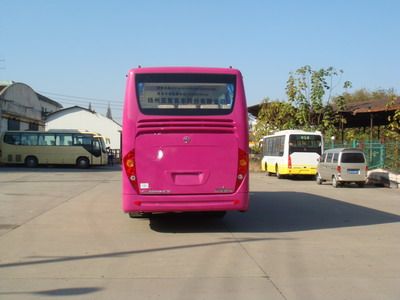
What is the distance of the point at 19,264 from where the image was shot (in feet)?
25.7

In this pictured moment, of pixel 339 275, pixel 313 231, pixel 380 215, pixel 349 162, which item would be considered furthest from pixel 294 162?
pixel 339 275

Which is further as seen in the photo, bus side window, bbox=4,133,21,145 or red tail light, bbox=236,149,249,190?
bus side window, bbox=4,133,21,145

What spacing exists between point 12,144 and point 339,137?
27.7 metres

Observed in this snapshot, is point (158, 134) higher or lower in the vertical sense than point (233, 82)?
lower

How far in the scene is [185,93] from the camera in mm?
10461

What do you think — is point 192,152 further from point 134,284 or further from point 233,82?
point 134,284

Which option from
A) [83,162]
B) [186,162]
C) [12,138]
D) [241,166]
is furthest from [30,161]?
[241,166]

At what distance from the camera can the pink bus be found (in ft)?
33.6

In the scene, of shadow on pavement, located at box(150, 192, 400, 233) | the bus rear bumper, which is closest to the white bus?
shadow on pavement, located at box(150, 192, 400, 233)

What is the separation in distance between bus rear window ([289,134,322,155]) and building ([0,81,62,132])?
2685 cm

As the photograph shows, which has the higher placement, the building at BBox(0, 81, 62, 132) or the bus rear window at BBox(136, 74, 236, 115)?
the building at BBox(0, 81, 62, 132)

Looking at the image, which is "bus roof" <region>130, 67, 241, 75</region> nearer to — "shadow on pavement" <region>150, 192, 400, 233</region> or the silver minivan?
"shadow on pavement" <region>150, 192, 400, 233</region>

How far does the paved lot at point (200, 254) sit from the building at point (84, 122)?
59.8 meters

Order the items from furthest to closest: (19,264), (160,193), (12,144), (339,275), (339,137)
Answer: (339,137) < (12,144) < (160,193) < (19,264) < (339,275)
